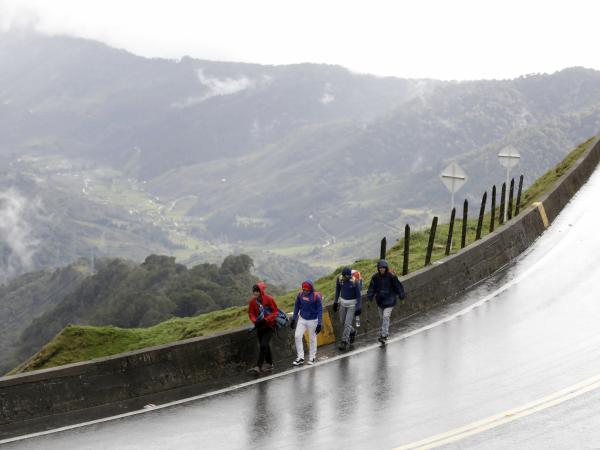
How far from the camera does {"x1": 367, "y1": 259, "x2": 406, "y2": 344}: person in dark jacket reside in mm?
16844

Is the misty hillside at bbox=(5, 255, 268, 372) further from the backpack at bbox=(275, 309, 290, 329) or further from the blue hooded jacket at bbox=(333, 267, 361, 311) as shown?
the backpack at bbox=(275, 309, 290, 329)

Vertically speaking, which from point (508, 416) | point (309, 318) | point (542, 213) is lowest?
point (508, 416)

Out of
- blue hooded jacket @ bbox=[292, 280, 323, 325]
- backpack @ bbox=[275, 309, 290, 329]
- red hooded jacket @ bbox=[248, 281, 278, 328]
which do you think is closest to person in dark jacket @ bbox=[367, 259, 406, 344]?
blue hooded jacket @ bbox=[292, 280, 323, 325]

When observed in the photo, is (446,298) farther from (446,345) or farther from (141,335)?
(141,335)

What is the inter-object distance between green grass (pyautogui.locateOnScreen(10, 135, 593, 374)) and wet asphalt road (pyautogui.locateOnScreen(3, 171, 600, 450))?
11.5 ft

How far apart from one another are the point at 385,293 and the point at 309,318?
1.72 m

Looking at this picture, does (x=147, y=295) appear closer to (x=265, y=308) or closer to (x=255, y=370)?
(x=265, y=308)

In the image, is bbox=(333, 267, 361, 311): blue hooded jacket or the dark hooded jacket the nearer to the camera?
bbox=(333, 267, 361, 311): blue hooded jacket

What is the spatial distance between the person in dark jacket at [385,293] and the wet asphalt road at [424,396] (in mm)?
445

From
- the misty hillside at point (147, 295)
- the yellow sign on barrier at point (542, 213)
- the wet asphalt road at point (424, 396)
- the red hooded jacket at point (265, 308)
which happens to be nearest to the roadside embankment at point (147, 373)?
the red hooded jacket at point (265, 308)

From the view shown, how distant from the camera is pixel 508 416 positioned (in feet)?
40.1

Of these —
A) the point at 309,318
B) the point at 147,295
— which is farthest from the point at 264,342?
the point at 147,295

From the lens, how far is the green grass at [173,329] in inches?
722

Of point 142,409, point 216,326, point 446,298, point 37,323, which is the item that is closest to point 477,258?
point 446,298
